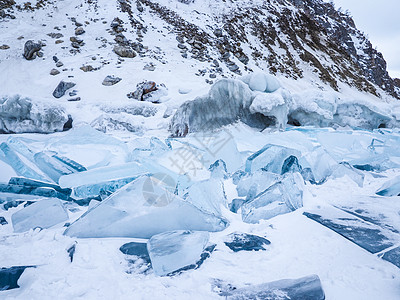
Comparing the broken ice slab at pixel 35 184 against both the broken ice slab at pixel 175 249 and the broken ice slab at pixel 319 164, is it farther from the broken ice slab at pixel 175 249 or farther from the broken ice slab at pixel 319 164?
the broken ice slab at pixel 319 164

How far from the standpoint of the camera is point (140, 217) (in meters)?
0.94

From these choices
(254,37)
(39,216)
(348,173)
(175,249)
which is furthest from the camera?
(254,37)

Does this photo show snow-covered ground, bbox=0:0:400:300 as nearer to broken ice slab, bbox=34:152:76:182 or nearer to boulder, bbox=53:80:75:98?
broken ice slab, bbox=34:152:76:182

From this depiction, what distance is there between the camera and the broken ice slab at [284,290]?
2.04 feet

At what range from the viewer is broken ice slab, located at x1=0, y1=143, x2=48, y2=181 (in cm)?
159

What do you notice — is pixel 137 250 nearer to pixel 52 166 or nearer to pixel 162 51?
pixel 52 166

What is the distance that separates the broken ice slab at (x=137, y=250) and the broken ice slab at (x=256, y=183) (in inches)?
28.7

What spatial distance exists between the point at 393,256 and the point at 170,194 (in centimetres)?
88

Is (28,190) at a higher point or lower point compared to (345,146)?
lower

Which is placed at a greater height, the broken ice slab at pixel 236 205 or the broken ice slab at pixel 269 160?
the broken ice slab at pixel 269 160

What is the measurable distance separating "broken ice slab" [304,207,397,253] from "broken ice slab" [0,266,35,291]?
1180mm

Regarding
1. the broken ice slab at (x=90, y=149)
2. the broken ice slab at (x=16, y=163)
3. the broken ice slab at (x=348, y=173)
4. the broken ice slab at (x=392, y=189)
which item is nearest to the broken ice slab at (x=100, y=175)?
the broken ice slab at (x=16, y=163)

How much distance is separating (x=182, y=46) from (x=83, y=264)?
12.2 metres

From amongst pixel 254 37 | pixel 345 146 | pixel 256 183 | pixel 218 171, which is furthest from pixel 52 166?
pixel 254 37
